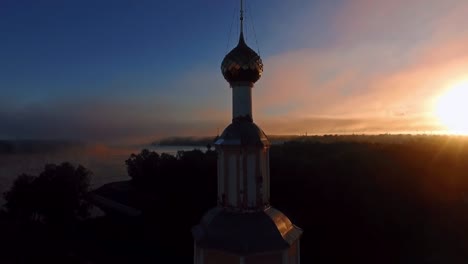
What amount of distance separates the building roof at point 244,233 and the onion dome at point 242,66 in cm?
224

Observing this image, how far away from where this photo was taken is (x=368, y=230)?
17906 millimetres

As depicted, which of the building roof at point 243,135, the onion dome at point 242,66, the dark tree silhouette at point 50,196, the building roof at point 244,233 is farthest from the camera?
the dark tree silhouette at point 50,196

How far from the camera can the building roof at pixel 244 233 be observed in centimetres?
485

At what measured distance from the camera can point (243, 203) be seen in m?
5.26

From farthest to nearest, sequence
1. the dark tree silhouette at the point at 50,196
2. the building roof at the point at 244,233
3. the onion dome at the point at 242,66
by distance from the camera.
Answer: the dark tree silhouette at the point at 50,196
the onion dome at the point at 242,66
the building roof at the point at 244,233

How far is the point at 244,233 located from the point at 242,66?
2721 millimetres

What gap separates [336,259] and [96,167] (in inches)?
1192

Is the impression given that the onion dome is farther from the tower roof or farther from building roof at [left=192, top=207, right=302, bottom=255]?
building roof at [left=192, top=207, right=302, bottom=255]

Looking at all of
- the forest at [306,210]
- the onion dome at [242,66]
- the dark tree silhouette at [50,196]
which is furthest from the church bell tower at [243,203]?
the dark tree silhouette at [50,196]

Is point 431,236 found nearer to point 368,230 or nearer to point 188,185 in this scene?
point 368,230

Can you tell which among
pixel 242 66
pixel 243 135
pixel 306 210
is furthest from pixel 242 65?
pixel 306 210

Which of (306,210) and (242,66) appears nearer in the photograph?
(242,66)

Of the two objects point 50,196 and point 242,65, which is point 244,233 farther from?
point 50,196

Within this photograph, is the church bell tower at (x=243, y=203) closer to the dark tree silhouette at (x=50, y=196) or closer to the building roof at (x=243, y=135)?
the building roof at (x=243, y=135)
